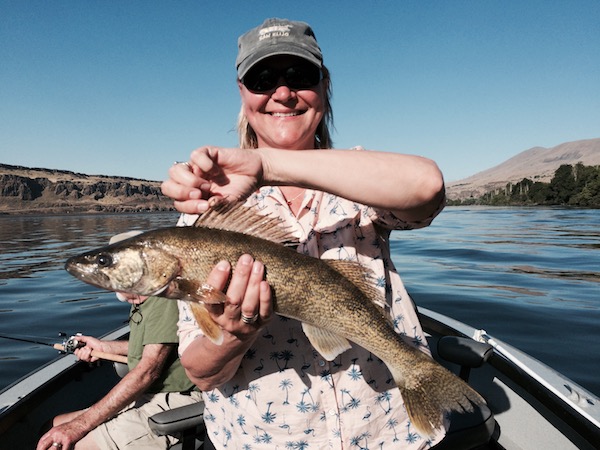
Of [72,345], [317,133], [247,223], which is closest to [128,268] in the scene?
[247,223]

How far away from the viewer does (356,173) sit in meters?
1.99

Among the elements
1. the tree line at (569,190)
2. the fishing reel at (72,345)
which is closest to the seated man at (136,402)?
the fishing reel at (72,345)

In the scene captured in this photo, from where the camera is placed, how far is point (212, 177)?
2045 mm

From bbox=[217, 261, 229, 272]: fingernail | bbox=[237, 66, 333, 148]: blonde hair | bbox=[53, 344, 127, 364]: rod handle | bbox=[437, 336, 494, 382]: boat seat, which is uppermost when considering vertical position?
bbox=[237, 66, 333, 148]: blonde hair

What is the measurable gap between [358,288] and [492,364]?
375 cm

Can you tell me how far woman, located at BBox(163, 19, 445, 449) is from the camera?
2014mm

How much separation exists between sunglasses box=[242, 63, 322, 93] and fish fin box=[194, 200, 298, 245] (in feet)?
3.09

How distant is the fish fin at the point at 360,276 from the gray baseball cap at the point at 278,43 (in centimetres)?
129

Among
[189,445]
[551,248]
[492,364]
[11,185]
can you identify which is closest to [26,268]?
[189,445]

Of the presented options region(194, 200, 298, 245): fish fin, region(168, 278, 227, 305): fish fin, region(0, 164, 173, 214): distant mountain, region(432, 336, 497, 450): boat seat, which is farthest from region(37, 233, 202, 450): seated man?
region(0, 164, 173, 214): distant mountain

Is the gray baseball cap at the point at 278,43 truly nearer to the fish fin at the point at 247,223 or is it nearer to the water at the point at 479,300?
the fish fin at the point at 247,223

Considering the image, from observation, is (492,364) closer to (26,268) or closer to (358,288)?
(358,288)

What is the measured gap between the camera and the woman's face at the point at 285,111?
277cm

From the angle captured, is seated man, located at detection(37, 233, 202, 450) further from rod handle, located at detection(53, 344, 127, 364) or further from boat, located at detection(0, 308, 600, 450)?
rod handle, located at detection(53, 344, 127, 364)
